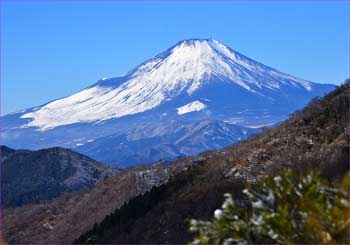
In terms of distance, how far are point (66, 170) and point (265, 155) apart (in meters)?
80.2

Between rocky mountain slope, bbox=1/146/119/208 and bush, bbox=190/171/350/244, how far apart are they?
3864 inches

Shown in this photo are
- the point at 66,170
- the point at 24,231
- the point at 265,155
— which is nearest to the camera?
the point at 265,155

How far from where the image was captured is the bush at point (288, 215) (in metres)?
8.98

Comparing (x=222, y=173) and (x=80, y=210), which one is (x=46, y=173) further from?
(x=222, y=173)

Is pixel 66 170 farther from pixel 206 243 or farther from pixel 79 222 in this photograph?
pixel 206 243

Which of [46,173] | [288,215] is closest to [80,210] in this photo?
[46,173]

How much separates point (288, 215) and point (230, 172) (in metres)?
31.2

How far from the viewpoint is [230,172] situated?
4019cm

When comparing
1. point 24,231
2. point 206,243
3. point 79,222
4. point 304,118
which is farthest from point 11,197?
point 206,243

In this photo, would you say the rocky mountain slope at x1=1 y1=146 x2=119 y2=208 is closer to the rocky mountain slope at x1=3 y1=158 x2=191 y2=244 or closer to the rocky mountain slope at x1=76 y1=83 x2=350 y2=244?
the rocky mountain slope at x1=3 y1=158 x2=191 y2=244

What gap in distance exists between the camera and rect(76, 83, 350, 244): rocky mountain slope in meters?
33.9

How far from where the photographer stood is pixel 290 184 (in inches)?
360

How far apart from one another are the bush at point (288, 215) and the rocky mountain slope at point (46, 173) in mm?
98146

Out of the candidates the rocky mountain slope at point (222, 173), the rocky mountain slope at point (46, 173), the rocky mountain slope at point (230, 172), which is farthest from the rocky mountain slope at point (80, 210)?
the rocky mountain slope at point (46, 173)
